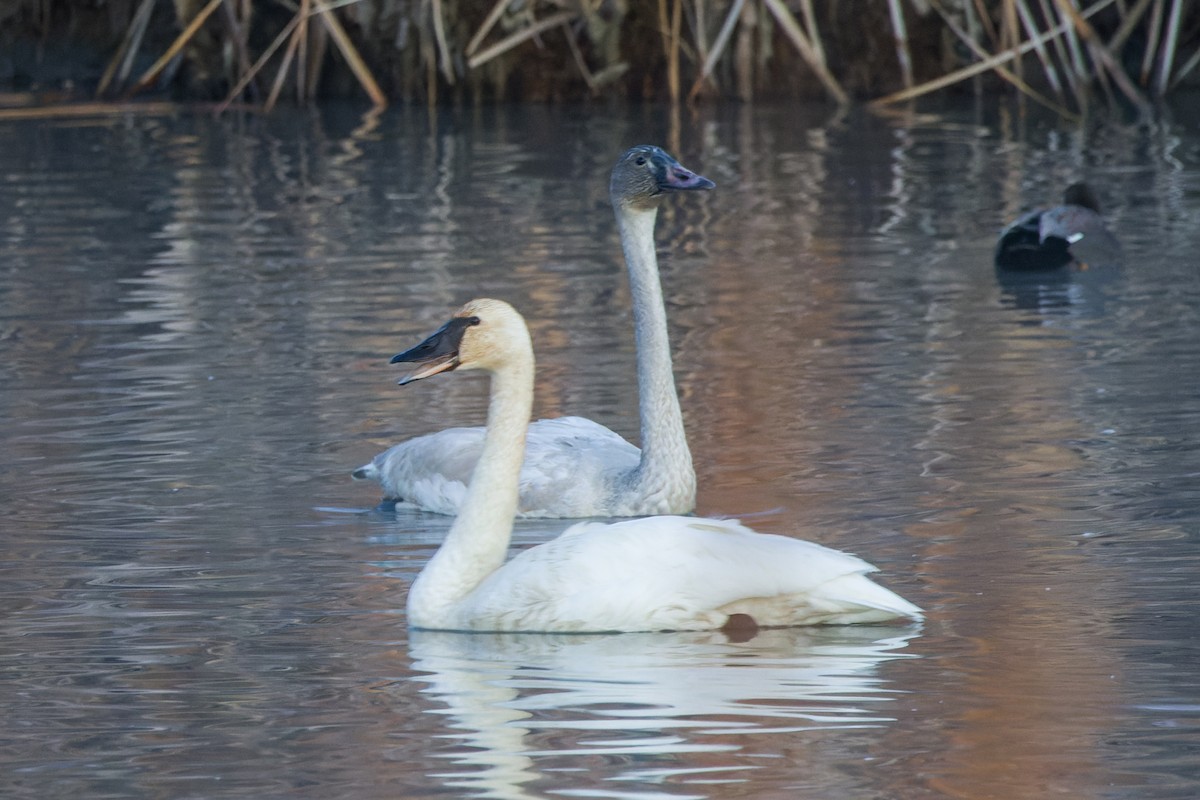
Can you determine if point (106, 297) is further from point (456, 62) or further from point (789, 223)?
point (456, 62)

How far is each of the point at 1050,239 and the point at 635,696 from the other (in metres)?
8.69

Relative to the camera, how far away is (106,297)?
44.3 ft

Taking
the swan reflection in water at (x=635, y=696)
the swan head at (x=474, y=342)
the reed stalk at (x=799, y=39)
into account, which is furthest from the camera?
the reed stalk at (x=799, y=39)

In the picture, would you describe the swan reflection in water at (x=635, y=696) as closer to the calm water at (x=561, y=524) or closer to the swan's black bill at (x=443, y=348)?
the calm water at (x=561, y=524)

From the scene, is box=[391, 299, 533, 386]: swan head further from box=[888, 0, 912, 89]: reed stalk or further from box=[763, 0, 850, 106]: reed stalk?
box=[888, 0, 912, 89]: reed stalk

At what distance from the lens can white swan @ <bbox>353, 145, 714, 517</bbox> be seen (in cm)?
805

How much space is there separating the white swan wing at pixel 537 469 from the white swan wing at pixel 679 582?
5.77 ft

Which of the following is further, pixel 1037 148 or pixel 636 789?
pixel 1037 148

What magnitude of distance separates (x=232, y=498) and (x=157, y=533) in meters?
0.56

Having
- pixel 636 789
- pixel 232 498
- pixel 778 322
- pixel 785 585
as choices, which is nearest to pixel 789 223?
pixel 778 322

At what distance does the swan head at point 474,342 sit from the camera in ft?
22.1

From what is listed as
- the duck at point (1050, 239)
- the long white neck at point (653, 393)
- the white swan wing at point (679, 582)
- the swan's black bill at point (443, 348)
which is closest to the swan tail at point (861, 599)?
the white swan wing at point (679, 582)

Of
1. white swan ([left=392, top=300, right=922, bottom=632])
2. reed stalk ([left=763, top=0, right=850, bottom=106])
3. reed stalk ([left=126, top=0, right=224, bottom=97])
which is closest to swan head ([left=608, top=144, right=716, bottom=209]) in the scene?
white swan ([left=392, top=300, right=922, bottom=632])

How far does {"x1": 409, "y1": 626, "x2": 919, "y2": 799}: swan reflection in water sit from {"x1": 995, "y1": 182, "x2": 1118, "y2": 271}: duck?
25.7 ft
